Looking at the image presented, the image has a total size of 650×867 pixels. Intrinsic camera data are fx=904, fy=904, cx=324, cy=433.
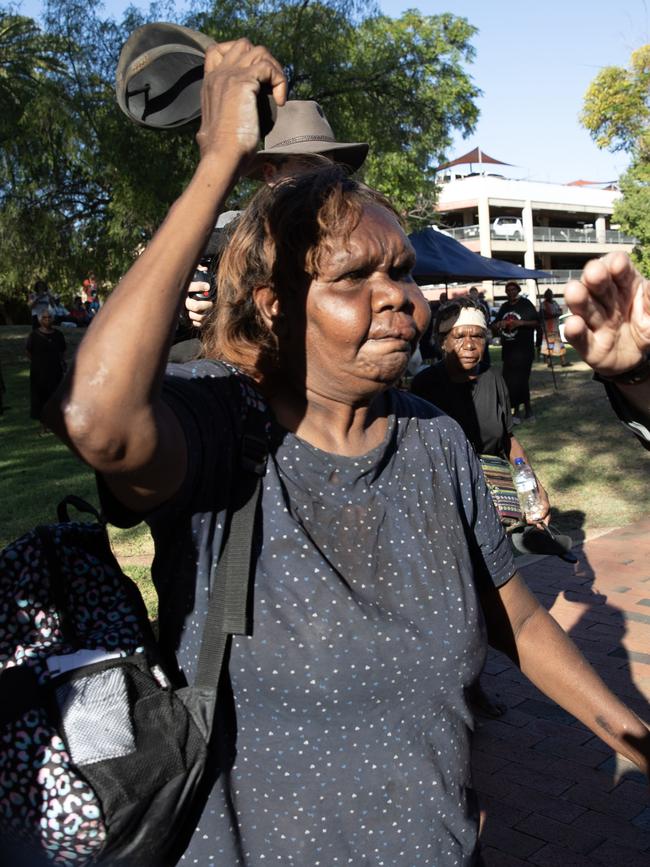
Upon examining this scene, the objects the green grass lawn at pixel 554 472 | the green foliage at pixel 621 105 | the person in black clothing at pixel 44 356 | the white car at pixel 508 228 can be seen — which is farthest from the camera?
the white car at pixel 508 228

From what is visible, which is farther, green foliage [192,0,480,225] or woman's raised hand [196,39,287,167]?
green foliage [192,0,480,225]

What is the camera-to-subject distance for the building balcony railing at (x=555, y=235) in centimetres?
5578

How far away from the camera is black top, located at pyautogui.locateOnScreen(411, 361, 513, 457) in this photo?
4.89 metres

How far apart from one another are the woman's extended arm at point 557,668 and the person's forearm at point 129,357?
3.51ft

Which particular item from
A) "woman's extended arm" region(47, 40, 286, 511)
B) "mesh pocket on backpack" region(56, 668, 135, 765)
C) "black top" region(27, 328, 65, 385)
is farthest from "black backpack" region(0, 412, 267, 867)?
"black top" region(27, 328, 65, 385)

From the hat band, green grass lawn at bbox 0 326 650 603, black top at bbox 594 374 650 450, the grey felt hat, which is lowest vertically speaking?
green grass lawn at bbox 0 326 650 603

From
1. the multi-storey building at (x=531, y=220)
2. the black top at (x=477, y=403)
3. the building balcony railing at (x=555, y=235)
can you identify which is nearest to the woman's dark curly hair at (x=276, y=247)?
the black top at (x=477, y=403)

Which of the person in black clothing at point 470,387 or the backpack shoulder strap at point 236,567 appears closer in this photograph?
the backpack shoulder strap at point 236,567

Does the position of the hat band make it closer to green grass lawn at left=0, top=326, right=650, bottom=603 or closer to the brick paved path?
green grass lawn at left=0, top=326, right=650, bottom=603

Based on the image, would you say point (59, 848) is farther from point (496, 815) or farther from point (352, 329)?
point (496, 815)

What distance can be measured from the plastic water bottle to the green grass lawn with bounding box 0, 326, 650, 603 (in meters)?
2.45

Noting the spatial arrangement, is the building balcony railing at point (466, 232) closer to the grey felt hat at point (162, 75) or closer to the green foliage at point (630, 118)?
the green foliage at point (630, 118)

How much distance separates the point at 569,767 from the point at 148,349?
3220mm

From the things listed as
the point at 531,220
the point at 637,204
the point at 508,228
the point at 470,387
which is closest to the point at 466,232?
the point at 508,228
